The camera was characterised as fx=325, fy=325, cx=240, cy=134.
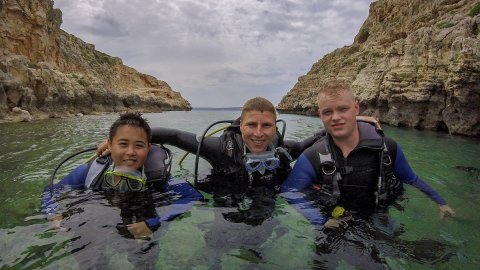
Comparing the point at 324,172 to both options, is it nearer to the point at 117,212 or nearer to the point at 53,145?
the point at 117,212

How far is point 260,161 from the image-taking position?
4469 millimetres

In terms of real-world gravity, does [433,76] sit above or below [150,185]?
above

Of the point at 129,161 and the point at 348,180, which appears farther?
the point at 348,180

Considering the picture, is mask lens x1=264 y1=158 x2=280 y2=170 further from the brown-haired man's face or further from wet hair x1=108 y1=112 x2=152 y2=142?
wet hair x1=108 y1=112 x2=152 y2=142

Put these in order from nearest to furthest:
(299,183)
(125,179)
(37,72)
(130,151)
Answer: (130,151)
(125,179)
(299,183)
(37,72)

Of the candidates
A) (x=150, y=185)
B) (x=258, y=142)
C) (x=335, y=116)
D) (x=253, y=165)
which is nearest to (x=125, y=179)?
(x=150, y=185)

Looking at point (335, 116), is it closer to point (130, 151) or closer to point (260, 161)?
point (260, 161)

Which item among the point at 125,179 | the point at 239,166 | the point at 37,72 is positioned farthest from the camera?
the point at 37,72

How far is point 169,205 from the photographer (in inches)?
166

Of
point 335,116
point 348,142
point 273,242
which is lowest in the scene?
point 273,242

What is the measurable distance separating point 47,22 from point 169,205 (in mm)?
52110

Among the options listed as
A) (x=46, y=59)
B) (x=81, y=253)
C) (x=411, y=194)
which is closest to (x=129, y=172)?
(x=81, y=253)

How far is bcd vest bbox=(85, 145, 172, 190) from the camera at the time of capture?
173 inches

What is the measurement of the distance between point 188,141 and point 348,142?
8.08 feet
